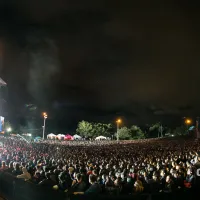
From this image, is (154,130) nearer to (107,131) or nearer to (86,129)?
(107,131)

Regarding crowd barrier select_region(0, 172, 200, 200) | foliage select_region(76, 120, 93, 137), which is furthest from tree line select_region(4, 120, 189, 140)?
crowd barrier select_region(0, 172, 200, 200)

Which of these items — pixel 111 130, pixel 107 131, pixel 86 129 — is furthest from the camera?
pixel 111 130

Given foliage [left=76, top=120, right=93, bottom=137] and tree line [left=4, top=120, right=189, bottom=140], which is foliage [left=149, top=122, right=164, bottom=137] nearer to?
tree line [left=4, top=120, right=189, bottom=140]

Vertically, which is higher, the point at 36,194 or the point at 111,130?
the point at 111,130

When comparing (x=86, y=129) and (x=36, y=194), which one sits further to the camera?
(x=86, y=129)

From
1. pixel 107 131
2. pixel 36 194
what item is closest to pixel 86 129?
pixel 107 131

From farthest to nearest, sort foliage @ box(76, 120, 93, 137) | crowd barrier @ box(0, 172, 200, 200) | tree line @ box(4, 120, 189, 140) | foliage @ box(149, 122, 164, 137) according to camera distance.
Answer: foliage @ box(149, 122, 164, 137), foliage @ box(76, 120, 93, 137), tree line @ box(4, 120, 189, 140), crowd barrier @ box(0, 172, 200, 200)

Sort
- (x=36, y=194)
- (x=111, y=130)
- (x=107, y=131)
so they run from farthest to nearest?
(x=111, y=130) → (x=107, y=131) → (x=36, y=194)

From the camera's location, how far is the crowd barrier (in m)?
5.99

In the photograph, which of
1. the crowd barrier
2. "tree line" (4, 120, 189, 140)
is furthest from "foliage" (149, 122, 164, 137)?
the crowd barrier

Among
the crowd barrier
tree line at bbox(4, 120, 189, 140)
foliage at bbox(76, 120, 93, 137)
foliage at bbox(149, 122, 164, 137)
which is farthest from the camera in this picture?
foliage at bbox(149, 122, 164, 137)

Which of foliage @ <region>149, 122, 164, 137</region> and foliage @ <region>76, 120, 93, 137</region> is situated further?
foliage @ <region>149, 122, 164, 137</region>

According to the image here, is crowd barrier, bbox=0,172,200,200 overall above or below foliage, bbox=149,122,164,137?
below

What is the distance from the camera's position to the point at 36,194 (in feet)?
22.7
